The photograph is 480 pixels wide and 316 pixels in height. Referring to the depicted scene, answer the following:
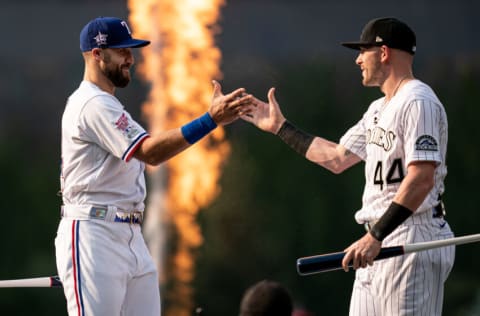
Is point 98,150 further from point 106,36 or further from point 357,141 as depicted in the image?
point 357,141

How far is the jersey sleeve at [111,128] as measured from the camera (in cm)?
679

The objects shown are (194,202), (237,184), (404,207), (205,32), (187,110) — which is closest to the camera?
(404,207)

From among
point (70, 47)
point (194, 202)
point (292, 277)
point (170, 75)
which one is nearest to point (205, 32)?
point (170, 75)

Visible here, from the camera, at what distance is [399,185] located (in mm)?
6836

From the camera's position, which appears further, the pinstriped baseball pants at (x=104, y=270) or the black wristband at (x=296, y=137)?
the black wristband at (x=296, y=137)

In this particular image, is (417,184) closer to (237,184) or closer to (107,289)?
(107,289)

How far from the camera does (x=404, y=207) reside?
6527 millimetres

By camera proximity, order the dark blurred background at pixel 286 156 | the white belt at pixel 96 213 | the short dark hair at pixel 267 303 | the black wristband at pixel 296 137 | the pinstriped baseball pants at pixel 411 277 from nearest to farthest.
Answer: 1. the short dark hair at pixel 267 303
2. the pinstriped baseball pants at pixel 411 277
3. the white belt at pixel 96 213
4. the black wristband at pixel 296 137
5. the dark blurred background at pixel 286 156

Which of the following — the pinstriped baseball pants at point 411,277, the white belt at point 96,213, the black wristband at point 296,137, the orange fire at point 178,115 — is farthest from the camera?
the orange fire at point 178,115

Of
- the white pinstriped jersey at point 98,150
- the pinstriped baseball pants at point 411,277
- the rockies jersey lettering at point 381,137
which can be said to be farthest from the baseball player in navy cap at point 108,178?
the pinstriped baseball pants at point 411,277

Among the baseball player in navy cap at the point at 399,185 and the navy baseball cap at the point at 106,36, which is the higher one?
the navy baseball cap at the point at 106,36

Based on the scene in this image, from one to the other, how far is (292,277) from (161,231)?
10.1 m

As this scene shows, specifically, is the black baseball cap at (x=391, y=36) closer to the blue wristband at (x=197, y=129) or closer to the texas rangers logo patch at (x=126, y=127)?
the blue wristband at (x=197, y=129)

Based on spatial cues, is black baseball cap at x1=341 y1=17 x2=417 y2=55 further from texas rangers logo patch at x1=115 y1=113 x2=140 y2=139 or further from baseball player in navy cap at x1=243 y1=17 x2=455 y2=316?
texas rangers logo patch at x1=115 y1=113 x2=140 y2=139
